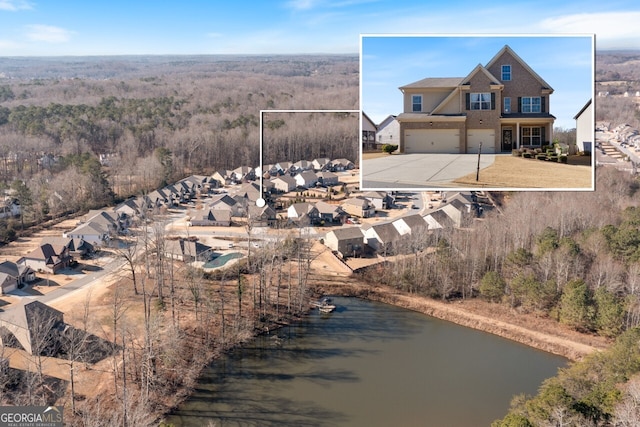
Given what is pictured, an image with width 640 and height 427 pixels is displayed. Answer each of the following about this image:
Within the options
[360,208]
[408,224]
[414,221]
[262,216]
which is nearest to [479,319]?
[408,224]

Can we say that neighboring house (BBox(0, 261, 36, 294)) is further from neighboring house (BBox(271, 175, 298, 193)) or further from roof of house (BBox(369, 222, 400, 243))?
neighboring house (BBox(271, 175, 298, 193))

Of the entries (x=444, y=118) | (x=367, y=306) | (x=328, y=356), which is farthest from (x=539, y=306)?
(x=444, y=118)

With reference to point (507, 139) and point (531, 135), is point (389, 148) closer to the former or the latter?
point (507, 139)

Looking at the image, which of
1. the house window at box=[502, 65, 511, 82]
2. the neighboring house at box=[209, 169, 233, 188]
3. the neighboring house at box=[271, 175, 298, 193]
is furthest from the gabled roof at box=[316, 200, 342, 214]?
the house window at box=[502, 65, 511, 82]

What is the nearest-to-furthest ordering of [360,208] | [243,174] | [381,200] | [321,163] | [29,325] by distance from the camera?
1. [29,325]
2. [360,208]
3. [381,200]
4. [243,174]
5. [321,163]

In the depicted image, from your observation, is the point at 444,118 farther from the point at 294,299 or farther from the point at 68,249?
the point at 68,249
